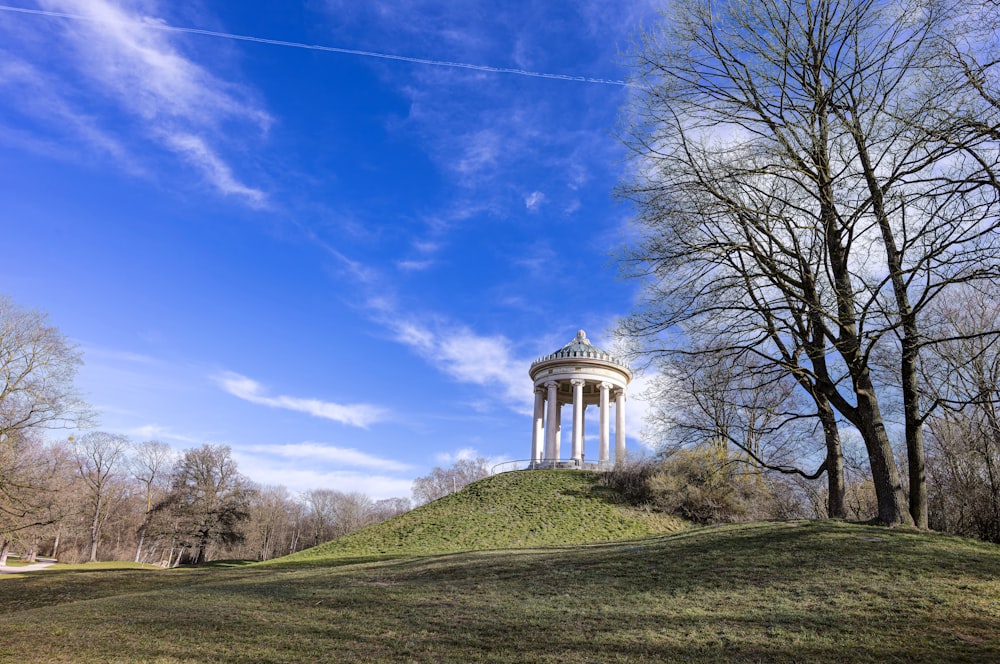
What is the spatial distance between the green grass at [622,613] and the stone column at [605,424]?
2911 centimetres

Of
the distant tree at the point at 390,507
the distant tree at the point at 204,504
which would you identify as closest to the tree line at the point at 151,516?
the distant tree at the point at 204,504

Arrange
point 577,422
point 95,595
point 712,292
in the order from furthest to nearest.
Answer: point 577,422 < point 95,595 < point 712,292

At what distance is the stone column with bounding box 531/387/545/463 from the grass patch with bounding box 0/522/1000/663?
30838 millimetres

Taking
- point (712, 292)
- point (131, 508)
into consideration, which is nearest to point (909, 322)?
point (712, 292)

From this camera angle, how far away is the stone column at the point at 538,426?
143 ft

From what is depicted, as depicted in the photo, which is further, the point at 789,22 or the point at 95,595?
the point at 95,595

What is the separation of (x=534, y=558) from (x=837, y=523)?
21.5ft

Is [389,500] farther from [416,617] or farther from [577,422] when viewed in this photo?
[416,617]

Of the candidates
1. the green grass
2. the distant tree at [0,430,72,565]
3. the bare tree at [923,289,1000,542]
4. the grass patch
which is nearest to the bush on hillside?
the bare tree at [923,289,1000,542]

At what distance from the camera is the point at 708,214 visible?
11852 mm

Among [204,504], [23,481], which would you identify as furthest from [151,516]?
[23,481]

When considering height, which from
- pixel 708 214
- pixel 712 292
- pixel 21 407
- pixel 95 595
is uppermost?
pixel 708 214

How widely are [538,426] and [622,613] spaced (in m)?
36.8

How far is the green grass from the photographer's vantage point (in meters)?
6.47
